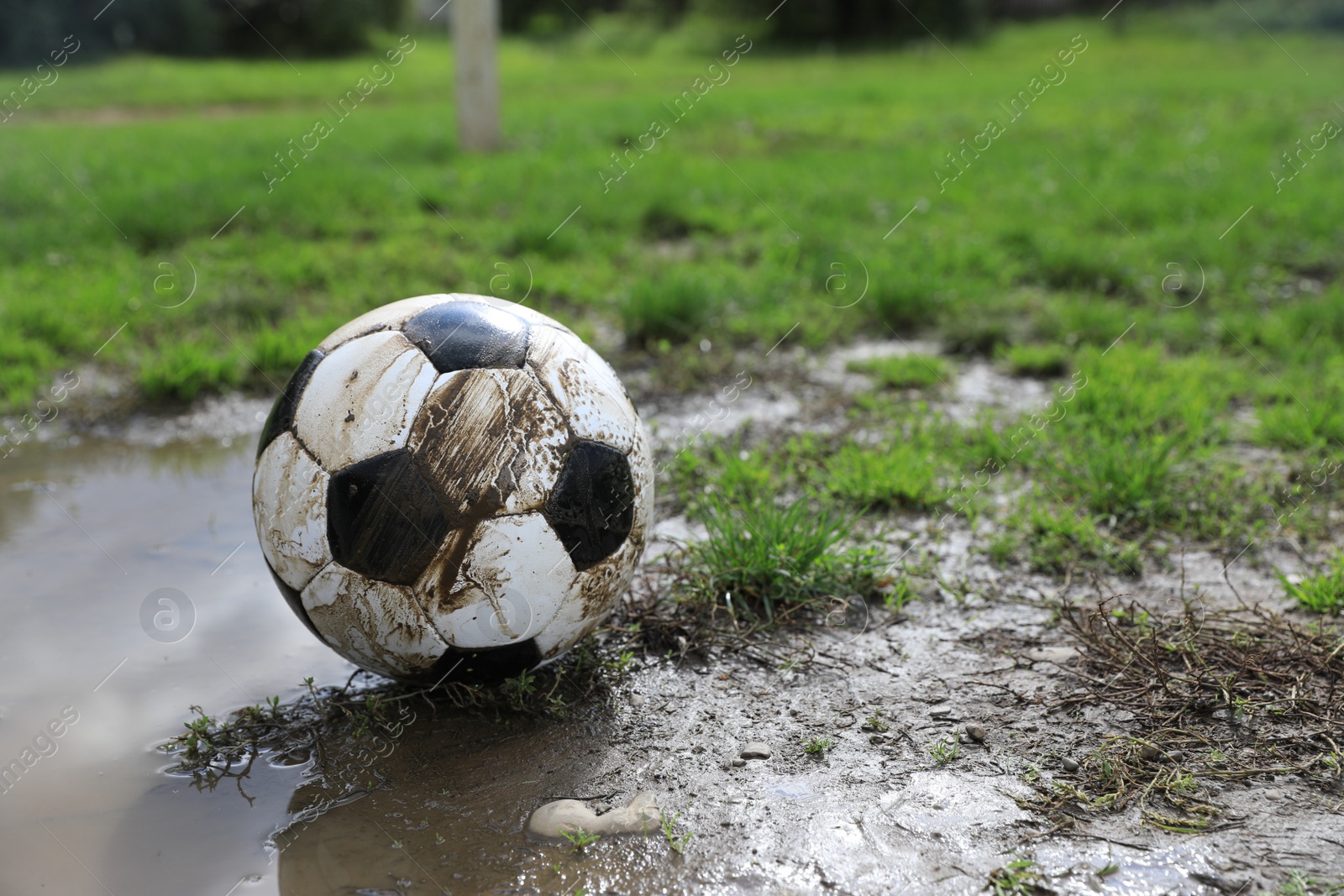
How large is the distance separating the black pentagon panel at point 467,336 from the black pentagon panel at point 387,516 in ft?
0.99

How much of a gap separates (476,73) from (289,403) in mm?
7697

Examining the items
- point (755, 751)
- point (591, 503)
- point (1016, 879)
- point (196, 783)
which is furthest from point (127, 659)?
point (1016, 879)

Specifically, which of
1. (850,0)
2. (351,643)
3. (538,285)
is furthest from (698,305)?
(850,0)

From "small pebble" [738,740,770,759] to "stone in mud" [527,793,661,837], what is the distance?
0.32 metres

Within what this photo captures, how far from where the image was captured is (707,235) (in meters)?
7.63

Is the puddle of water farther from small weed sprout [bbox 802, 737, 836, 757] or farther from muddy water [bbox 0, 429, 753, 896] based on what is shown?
small weed sprout [bbox 802, 737, 836, 757]

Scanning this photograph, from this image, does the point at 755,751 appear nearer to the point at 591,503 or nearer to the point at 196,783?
the point at 591,503

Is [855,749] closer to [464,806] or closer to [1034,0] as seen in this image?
[464,806]

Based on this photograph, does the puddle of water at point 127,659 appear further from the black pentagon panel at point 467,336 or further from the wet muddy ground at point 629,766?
the black pentagon panel at point 467,336

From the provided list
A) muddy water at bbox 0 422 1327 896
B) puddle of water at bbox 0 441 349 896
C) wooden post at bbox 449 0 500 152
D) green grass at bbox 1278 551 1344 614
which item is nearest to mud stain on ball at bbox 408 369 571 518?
muddy water at bbox 0 422 1327 896

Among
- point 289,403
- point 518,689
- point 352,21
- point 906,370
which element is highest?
point 352,21

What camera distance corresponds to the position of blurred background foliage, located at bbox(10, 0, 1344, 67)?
69.8ft

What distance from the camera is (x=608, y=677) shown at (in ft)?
10.3

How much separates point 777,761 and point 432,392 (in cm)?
134
